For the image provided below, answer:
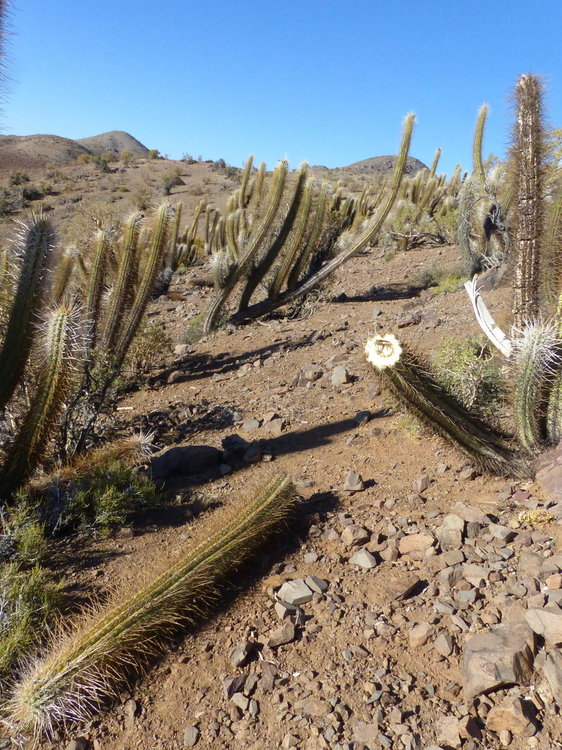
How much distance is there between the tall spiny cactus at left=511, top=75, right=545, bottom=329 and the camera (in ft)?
13.7

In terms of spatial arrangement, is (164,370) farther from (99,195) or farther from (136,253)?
(99,195)

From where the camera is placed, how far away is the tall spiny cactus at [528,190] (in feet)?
13.7

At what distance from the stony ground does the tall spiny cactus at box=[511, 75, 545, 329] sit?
1355 mm

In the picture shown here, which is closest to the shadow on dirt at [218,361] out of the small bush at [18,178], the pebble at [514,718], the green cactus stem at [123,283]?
the green cactus stem at [123,283]

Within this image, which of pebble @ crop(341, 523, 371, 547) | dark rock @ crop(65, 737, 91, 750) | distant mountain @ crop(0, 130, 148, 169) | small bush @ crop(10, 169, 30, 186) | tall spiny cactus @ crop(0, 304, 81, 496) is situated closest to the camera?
dark rock @ crop(65, 737, 91, 750)

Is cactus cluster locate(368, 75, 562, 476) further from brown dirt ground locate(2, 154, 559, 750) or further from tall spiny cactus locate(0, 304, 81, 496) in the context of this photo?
tall spiny cactus locate(0, 304, 81, 496)

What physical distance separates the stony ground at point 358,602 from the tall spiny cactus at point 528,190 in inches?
53.3

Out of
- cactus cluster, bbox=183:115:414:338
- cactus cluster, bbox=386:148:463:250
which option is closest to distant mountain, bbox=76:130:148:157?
cactus cluster, bbox=386:148:463:250

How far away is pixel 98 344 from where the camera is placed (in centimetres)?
685

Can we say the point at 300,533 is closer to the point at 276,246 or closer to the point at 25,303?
the point at 25,303

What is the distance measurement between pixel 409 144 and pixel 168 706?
9.76 m

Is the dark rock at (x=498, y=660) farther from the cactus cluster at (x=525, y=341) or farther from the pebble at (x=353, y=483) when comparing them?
the pebble at (x=353, y=483)

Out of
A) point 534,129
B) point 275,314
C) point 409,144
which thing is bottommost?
point 275,314

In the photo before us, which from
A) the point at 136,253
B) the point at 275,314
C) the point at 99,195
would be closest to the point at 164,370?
the point at 136,253
